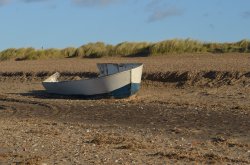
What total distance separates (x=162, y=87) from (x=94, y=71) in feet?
22.0

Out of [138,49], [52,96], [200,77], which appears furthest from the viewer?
[138,49]

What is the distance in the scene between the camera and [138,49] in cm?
4497

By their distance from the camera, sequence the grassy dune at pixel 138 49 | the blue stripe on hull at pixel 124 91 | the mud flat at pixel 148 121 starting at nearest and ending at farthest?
the mud flat at pixel 148 121, the blue stripe on hull at pixel 124 91, the grassy dune at pixel 138 49

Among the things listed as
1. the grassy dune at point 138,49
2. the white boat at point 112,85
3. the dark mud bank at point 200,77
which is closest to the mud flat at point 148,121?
the dark mud bank at point 200,77

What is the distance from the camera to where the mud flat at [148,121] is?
42.2ft

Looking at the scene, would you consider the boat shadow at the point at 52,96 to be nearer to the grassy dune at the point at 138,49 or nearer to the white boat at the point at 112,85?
the white boat at the point at 112,85

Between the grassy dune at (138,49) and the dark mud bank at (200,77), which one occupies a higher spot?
the grassy dune at (138,49)

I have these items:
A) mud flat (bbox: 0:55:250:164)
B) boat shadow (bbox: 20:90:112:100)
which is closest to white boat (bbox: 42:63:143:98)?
boat shadow (bbox: 20:90:112:100)

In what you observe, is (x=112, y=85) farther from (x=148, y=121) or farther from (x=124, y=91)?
(x=148, y=121)

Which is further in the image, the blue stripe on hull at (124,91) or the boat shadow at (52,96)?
the boat shadow at (52,96)

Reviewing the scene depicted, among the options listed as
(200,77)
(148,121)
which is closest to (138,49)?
(200,77)

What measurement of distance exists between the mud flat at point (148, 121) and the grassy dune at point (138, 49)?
565 centimetres

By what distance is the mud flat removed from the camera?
12859 mm

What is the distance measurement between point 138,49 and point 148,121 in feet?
85.6
